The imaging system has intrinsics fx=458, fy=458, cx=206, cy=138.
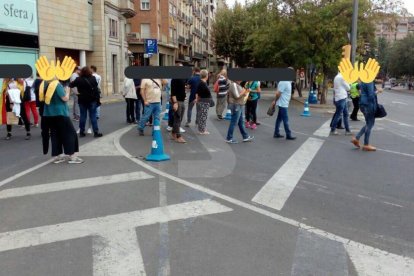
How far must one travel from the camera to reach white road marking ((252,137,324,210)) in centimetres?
589

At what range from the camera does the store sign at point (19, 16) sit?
70.7 ft

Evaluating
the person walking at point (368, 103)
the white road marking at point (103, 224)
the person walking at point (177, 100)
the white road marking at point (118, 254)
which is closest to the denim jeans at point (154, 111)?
the person walking at point (177, 100)

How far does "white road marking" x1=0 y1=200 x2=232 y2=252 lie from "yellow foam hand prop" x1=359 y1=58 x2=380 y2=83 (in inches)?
197

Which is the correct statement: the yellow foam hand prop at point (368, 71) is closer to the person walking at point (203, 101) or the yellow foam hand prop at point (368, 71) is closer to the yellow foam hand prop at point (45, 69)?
the person walking at point (203, 101)

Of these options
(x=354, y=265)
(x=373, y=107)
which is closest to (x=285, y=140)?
(x=373, y=107)

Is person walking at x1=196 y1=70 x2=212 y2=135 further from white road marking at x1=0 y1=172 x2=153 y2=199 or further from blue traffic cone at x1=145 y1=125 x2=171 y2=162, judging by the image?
white road marking at x1=0 y1=172 x2=153 y2=199

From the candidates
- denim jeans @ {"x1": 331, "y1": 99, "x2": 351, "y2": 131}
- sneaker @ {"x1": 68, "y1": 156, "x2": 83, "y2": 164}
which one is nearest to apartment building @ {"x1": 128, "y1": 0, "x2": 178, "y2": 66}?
denim jeans @ {"x1": 331, "y1": 99, "x2": 351, "y2": 131}

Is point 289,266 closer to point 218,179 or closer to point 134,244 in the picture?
point 134,244

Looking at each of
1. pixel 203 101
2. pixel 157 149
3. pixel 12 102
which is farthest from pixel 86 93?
pixel 157 149

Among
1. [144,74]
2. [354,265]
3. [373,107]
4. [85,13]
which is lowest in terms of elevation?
[354,265]

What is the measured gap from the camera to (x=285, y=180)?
6973mm

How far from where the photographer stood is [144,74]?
287 inches

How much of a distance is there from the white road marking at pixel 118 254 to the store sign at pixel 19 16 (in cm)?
1972

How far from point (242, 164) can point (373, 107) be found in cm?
340
